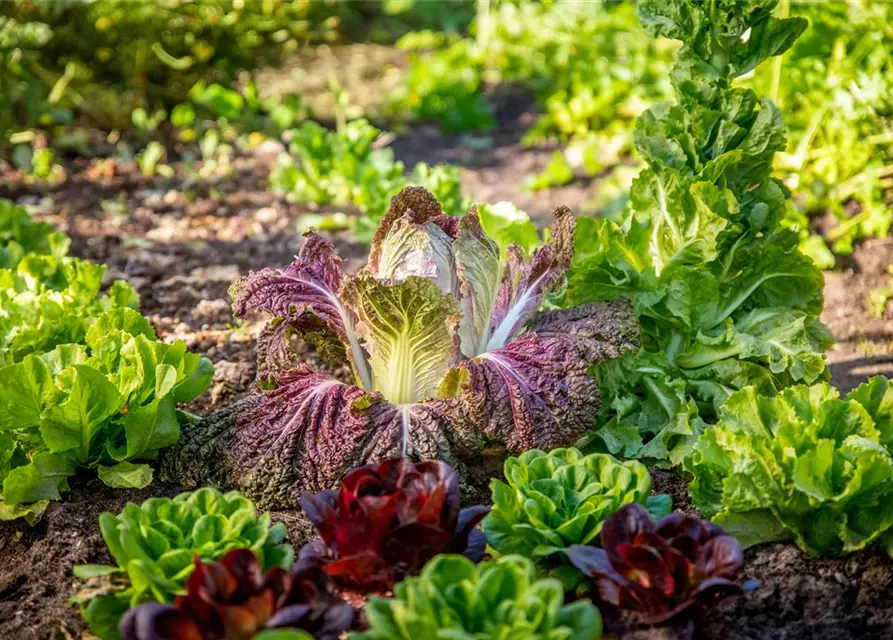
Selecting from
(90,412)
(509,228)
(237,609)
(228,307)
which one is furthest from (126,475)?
(509,228)

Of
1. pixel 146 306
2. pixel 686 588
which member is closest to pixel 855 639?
pixel 686 588

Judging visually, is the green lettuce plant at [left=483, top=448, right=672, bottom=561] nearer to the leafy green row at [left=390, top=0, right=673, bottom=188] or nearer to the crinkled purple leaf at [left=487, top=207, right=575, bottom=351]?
the crinkled purple leaf at [left=487, top=207, right=575, bottom=351]

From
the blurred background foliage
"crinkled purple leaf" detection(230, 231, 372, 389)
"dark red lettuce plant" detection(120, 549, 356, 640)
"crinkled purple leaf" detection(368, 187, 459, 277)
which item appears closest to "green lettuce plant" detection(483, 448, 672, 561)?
"dark red lettuce plant" detection(120, 549, 356, 640)

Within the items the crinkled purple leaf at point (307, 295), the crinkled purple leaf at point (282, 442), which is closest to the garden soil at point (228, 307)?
the crinkled purple leaf at point (282, 442)

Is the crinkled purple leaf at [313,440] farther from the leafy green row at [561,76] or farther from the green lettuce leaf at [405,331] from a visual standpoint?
the leafy green row at [561,76]

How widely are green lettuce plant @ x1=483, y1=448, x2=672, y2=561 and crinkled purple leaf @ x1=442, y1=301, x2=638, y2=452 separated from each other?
0.71ft

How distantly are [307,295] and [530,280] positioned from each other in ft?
2.40

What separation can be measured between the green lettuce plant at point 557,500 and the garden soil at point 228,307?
0.77 feet

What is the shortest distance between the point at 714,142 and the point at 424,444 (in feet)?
4.78

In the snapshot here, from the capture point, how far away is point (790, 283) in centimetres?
342

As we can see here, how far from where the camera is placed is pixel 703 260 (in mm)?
3230

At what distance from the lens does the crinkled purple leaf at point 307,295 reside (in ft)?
10.00

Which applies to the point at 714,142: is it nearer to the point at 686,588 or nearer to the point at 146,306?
the point at 686,588

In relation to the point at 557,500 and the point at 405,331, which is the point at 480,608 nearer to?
the point at 557,500
